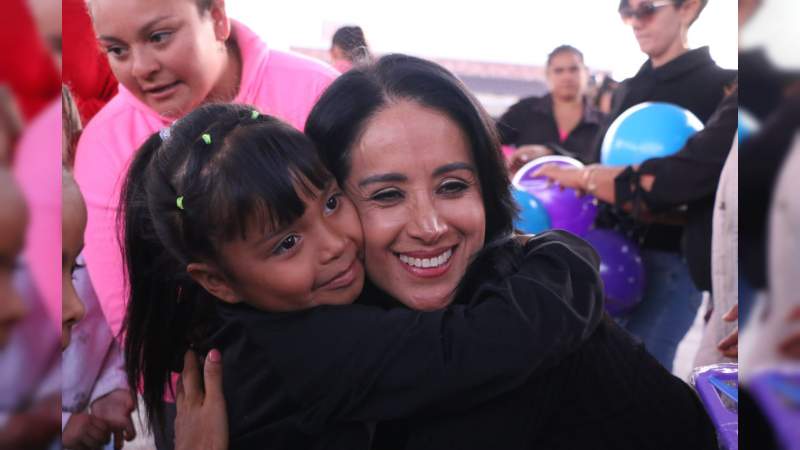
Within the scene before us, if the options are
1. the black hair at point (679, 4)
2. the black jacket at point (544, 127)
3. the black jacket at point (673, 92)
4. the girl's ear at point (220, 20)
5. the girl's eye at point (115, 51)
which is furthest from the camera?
the black jacket at point (544, 127)

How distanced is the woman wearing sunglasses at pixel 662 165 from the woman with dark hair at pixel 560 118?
2.63 ft

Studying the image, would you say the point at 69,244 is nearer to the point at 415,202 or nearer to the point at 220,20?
the point at 415,202

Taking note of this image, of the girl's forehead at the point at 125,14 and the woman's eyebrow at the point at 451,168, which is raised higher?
the girl's forehead at the point at 125,14

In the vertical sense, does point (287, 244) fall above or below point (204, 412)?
above

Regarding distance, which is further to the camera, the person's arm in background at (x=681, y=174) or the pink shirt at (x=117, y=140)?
the person's arm in background at (x=681, y=174)

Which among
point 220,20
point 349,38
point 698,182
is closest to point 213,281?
point 220,20

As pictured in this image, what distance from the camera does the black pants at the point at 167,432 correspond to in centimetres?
125

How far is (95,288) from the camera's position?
136 cm

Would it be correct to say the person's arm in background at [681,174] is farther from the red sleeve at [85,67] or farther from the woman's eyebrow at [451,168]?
the red sleeve at [85,67]

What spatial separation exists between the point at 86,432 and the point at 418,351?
53 centimetres

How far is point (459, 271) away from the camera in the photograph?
1165 mm

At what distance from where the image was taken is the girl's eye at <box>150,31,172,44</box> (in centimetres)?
122

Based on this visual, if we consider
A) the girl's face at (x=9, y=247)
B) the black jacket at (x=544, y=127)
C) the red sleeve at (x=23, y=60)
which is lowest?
the black jacket at (x=544, y=127)

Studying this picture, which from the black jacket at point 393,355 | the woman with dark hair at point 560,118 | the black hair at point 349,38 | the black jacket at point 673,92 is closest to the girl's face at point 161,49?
the black jacket at point 393,355
